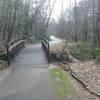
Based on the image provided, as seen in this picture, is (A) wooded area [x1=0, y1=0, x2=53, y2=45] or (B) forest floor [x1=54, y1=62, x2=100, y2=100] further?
(A) wooded area [x1=0, y1=0, x2=53, y2=45]

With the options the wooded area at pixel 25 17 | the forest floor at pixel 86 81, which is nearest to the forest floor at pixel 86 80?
the forest floor at pixel 86 81

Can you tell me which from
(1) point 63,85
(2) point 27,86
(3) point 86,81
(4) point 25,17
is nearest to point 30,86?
(2) point 27,86

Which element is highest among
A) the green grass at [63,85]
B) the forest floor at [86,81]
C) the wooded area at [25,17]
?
the wooded area at [25,17]

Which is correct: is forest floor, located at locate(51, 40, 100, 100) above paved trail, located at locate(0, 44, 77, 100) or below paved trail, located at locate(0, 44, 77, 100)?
above

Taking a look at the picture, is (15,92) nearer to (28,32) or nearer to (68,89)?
(68,89)

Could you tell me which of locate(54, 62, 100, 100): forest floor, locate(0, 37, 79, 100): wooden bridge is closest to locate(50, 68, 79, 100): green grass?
locate(0, 37, 79, 100): wooden bridge

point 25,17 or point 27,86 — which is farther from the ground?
point 25,17

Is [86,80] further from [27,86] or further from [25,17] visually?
[25,17]

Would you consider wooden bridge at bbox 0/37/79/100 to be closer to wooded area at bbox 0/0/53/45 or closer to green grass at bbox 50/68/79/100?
green grass at bbox 50/68/79/100

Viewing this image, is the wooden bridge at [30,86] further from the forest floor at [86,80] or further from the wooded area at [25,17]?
the wooded area at [25,17]

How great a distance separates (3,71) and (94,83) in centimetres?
493

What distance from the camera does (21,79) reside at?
9.59 meters

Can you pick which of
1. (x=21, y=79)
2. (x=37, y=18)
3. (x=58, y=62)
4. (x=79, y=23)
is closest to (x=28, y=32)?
(x=37, y=18)

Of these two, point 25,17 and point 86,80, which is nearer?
point 86,80
